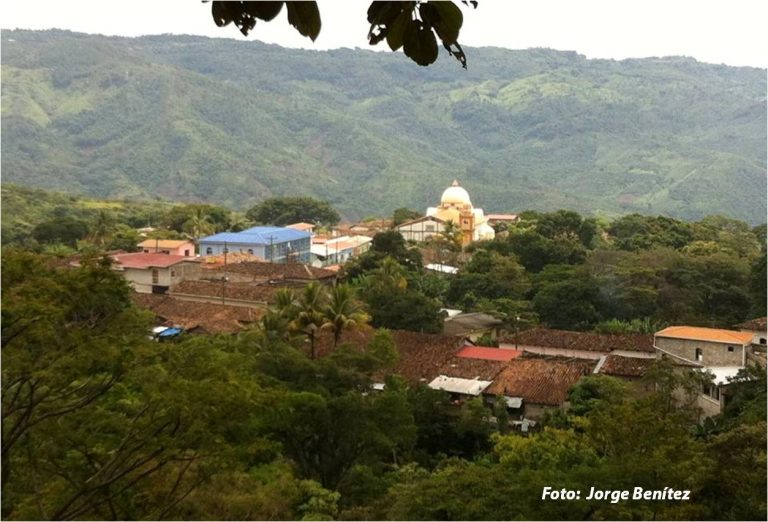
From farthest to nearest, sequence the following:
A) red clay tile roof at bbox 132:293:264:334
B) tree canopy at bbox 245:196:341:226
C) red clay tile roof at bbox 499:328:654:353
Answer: tree canopy at bbox 245:196:341:226, red clay tile roof at bbox 132:293:264:334, red clay tile roof at bbox 499:328:654:353

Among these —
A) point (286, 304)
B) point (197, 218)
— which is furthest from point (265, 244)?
point (286, 304)

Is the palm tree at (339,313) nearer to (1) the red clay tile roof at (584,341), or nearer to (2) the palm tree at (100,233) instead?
(1) the red clay tile roof at (584,341)

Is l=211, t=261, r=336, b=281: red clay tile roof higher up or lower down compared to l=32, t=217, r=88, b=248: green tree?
lower down

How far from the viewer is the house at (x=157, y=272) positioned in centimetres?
2416

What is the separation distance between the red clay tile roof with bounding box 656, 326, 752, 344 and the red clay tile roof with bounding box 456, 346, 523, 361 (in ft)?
9.26

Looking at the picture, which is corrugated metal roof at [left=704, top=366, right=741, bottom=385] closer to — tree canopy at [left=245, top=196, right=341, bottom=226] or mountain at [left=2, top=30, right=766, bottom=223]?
tree canopy at [left=245, top=196, right=341, bottom=226]

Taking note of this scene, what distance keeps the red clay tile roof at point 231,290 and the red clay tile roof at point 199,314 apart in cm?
79

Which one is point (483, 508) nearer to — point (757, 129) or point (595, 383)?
point (595, 383)

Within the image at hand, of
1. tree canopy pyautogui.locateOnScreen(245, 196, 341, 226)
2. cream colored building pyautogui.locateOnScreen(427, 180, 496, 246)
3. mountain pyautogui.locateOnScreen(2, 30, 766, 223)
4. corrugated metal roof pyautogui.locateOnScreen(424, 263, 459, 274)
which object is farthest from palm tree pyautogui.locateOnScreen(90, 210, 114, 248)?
mountain pyautogui.locateOnScreen(2, 30, 766, 223)

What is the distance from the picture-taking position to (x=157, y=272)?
24188mm

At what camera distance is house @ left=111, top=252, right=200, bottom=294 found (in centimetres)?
2416

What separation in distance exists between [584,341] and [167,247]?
16.3 meters

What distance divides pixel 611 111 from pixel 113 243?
266ft

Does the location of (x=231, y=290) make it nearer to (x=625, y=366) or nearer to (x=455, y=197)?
(x=625, y=366)
